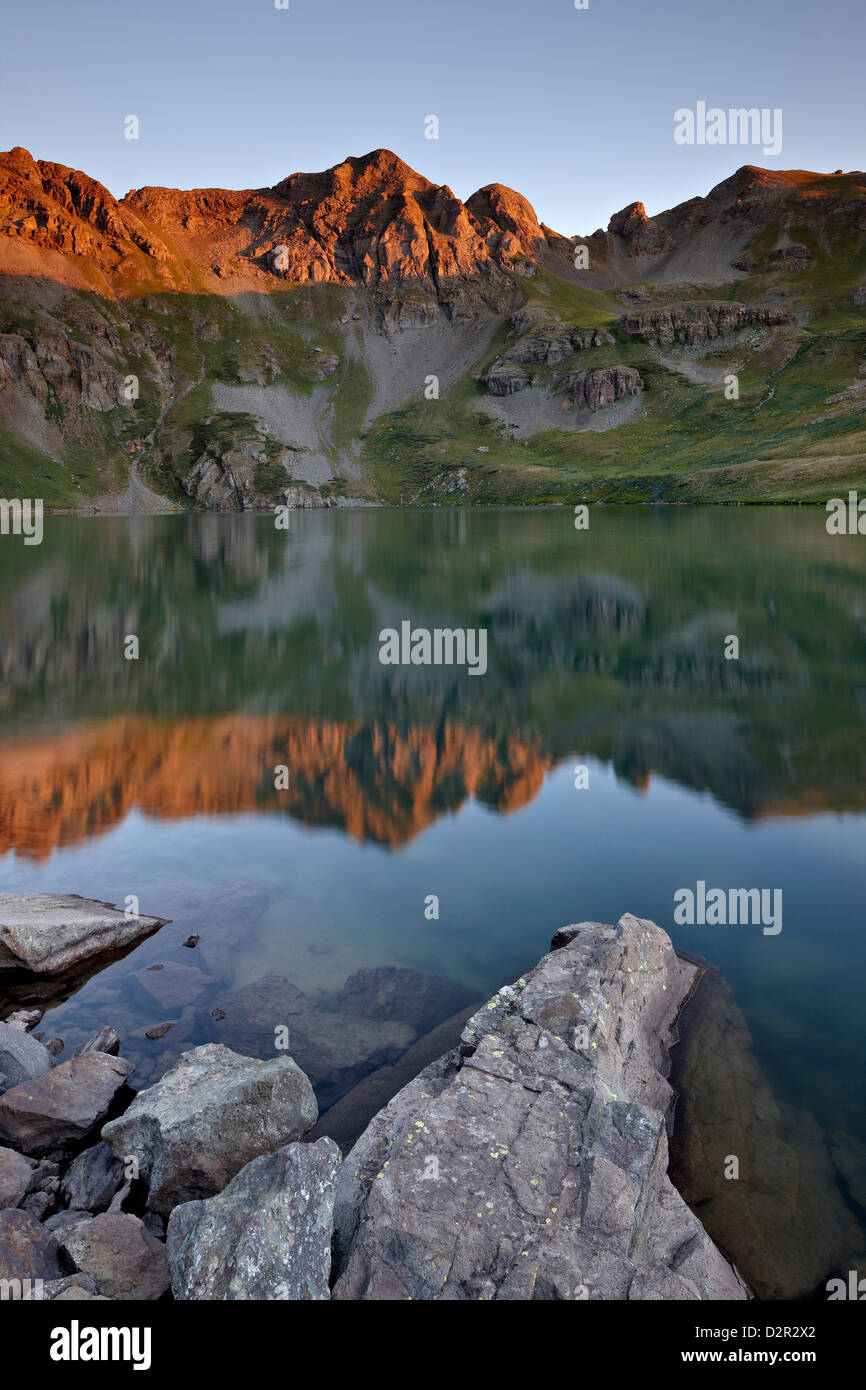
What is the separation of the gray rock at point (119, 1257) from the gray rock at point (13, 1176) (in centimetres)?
115

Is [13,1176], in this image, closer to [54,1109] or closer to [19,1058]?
[54,1109]

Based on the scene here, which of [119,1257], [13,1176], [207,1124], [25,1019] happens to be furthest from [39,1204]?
[25,1019]

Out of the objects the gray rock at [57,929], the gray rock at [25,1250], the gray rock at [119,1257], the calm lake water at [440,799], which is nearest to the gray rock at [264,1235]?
the gray rock at [119,1257]

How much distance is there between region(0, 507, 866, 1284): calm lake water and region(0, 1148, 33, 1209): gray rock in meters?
2.36

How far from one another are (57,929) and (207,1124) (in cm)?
669

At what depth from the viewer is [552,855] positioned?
17.5 meters

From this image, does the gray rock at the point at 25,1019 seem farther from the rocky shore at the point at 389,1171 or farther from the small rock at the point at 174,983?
the small rock at the point at 174,983

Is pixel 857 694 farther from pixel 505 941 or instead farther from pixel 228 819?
pixel 228 819

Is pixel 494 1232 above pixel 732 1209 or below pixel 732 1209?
above

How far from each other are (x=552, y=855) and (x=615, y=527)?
10545cm

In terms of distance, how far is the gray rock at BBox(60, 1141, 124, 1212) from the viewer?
328 inches

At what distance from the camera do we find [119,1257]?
7195 millimetres

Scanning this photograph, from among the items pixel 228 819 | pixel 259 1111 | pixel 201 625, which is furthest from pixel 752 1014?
pixel 201 625
